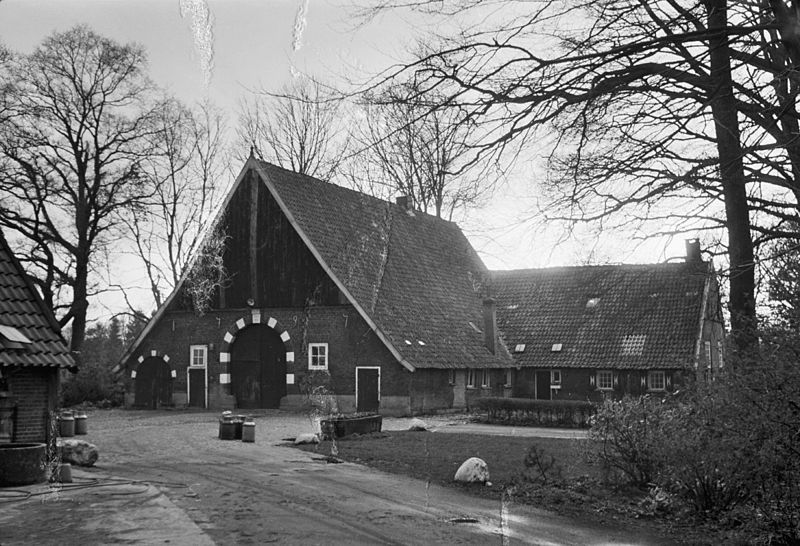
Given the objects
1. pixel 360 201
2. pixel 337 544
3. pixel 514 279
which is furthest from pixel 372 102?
pixel 514 279

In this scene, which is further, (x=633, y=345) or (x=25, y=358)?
(x=633, y=345)

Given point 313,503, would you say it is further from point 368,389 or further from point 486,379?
point 486,379

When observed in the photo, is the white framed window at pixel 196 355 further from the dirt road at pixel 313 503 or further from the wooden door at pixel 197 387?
the dirt road at pixel 313 503

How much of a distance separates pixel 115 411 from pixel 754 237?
27272 millimetres

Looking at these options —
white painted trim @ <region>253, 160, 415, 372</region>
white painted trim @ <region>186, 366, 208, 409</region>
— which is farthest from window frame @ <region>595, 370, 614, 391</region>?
white painted trim @ <region>186, 366, 208, 409</region>

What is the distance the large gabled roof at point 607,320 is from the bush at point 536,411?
665 centimetres

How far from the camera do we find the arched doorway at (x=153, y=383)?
116ft

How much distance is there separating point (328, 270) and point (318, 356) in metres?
3.40

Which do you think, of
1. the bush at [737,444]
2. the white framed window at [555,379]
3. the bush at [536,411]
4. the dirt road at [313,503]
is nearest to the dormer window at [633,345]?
the white framed window at [555,379]

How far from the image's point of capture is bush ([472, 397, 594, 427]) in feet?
95.0

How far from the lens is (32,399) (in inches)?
630

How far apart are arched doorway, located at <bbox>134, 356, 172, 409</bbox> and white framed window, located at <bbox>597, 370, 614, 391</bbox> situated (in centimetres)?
1830

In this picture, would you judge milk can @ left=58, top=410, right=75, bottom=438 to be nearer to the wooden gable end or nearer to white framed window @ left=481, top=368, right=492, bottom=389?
the wooden gable end

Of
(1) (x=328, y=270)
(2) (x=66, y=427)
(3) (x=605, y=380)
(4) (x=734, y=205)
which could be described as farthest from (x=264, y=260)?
(4) (x=734, y=205)
